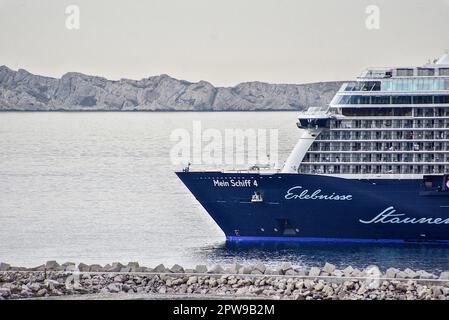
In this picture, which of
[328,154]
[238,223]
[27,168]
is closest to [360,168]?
[328,154]

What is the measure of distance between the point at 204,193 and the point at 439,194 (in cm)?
649

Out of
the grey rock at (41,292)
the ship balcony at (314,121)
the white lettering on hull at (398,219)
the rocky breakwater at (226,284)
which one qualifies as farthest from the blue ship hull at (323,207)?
the grey rock at (41,292)

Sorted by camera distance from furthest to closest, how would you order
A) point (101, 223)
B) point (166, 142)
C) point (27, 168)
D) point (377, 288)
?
1. point (166, 142)
2. point (27, 168)
3. point (101, 223)
4. point (377, 288)

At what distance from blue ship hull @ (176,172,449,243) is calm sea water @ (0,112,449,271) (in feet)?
1.53

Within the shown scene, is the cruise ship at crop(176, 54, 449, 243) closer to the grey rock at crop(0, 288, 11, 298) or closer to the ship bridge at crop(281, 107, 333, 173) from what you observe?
the ship bridge at crop(281, 107, 333, 173)

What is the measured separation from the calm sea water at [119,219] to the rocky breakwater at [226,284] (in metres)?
7.71

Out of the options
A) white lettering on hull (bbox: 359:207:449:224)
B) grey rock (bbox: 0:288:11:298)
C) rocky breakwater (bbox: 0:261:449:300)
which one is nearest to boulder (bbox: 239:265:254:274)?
rocky breakwater (bbox: 0:261:449:300)

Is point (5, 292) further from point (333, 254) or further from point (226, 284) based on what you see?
point (333, 254)

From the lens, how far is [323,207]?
139ft

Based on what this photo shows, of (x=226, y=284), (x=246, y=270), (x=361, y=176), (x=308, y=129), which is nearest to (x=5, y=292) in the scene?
(x=226, y=284)

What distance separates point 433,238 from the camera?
42.6m

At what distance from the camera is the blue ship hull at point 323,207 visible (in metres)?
42.1

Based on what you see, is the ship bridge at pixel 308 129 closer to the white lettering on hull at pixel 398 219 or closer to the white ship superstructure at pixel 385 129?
the white ship superstructure at pixel 385 129

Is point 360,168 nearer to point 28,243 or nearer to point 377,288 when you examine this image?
point 28,243
